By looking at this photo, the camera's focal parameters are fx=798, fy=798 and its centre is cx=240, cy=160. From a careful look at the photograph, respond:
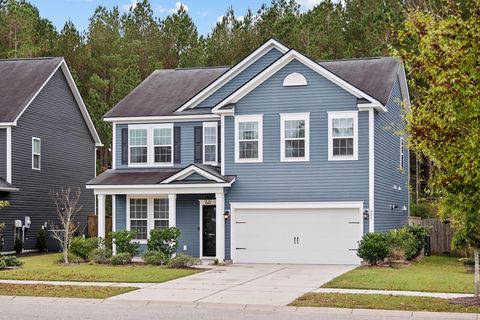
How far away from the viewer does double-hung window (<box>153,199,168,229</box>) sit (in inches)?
1245

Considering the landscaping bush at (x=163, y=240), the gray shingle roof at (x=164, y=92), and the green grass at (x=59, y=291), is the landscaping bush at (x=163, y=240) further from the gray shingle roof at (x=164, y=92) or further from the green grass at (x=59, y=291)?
the green grass at (x=59, y=291)

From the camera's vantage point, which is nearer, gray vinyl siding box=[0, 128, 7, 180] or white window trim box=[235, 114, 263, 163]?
white window trim box=[235, 114, 263, 163]

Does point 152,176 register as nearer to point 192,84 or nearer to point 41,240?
point 192,84

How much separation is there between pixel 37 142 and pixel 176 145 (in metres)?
7.77

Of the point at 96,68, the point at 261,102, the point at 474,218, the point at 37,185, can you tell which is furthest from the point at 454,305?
the point at 96,68

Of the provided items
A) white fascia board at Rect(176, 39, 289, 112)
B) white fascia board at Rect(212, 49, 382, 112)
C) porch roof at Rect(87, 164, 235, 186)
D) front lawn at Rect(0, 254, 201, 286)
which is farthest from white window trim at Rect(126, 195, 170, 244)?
front lawn at Rect(0, 254, 201, 286)

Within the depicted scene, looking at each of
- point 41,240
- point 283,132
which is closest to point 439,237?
point 283,132

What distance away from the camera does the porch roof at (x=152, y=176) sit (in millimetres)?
29672

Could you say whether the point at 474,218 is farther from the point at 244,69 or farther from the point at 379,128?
the point at 244,69

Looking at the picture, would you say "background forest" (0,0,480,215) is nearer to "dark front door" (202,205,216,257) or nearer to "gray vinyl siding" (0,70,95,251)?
"gray vinyl siding" (0,70,95,251)

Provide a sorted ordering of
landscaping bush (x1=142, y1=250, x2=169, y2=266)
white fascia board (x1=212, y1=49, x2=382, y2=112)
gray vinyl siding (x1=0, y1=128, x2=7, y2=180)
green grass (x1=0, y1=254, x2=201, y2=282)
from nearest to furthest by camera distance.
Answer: green grass (x1=0, y1=254, x2=201, y2=282) → landscaping bush (x1=142, y1=250, x2=169, y2=266) → white fascia board (x1=212, y1=49, x2=382, y2=112) → gray vinyl siding (x1=0, y1=128, x2=7, y2=180)

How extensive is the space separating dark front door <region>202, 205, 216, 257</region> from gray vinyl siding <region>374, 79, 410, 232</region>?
6.36m

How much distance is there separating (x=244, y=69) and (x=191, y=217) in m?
6.20

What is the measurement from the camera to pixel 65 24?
6019cm
